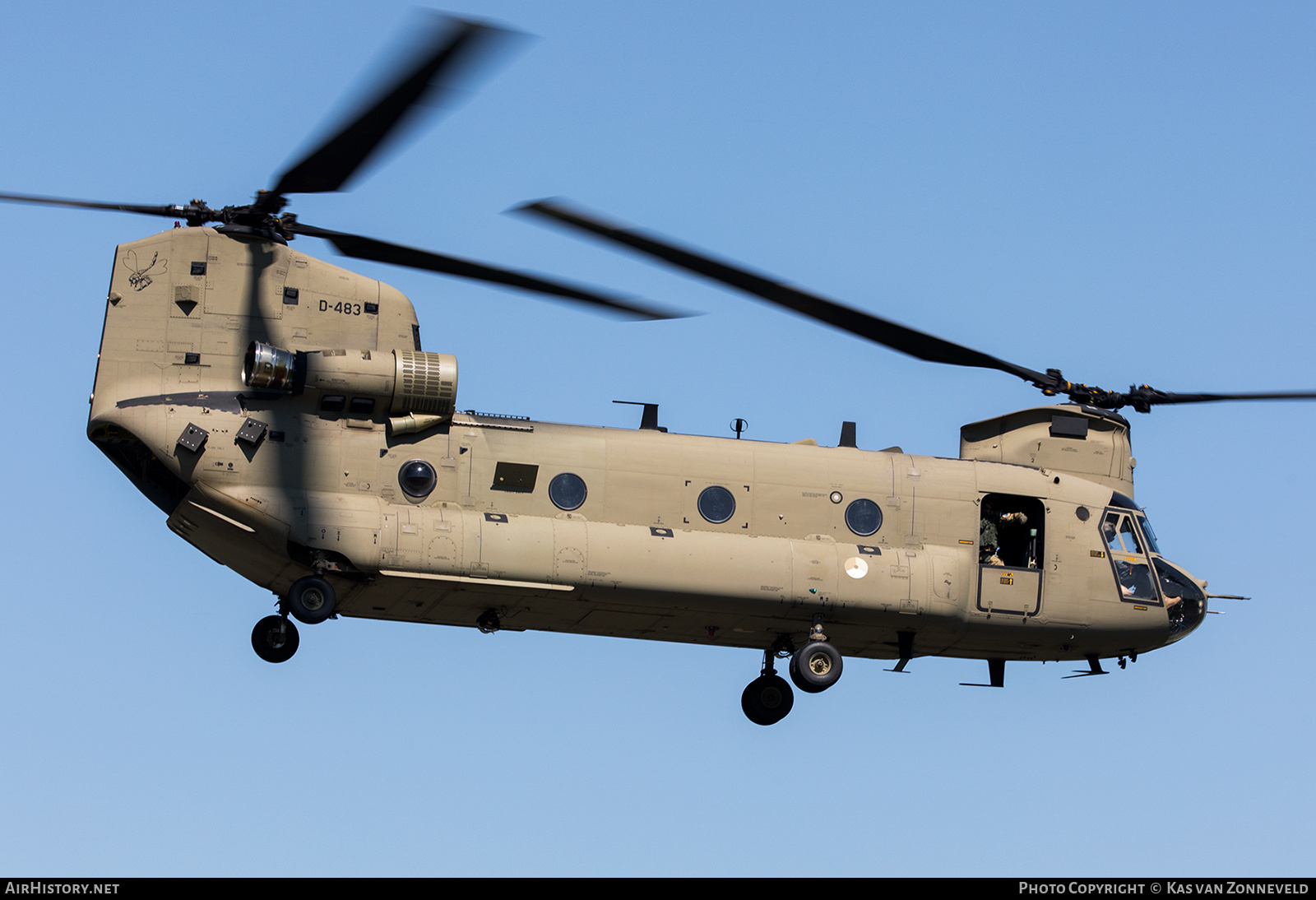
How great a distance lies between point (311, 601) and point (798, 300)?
8264 millimetres

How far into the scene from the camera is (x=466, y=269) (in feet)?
84.9

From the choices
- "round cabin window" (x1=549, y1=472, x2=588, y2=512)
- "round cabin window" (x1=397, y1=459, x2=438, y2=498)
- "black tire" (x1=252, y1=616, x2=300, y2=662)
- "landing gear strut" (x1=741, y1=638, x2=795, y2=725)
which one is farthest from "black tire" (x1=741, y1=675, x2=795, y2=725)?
"black tire" (x1=252, y1=616, x2=300, y2=662)

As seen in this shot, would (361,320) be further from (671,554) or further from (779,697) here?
(779,697)

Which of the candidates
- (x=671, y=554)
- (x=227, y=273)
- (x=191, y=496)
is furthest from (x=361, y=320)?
(x=671, y=554)

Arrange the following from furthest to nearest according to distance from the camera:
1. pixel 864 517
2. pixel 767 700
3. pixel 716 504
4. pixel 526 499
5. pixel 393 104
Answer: pixel 767 700, pixel 864 517, pixel 716 504, pixel 526 499, pixel 393 104

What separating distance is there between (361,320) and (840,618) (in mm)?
8830

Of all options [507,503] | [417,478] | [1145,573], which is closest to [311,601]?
[417,478]

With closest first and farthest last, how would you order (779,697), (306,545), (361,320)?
(306,545)
(361,320)
(779,697)

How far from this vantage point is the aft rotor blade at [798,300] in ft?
74.8

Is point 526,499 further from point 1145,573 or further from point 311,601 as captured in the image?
point 1145,573

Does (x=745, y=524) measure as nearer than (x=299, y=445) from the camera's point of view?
No

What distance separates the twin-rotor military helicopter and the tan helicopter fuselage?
0.04 meters

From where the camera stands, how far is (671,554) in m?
28.3

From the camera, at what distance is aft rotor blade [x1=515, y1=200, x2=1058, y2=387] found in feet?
74.8
